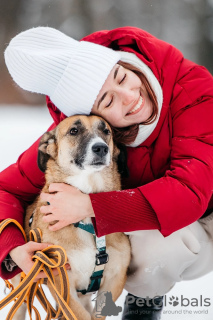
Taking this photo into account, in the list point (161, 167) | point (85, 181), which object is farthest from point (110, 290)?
point (161, 167)

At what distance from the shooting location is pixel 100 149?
2.10 metres

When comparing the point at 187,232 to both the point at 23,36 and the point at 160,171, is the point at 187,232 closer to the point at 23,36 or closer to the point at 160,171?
the point at 160,171

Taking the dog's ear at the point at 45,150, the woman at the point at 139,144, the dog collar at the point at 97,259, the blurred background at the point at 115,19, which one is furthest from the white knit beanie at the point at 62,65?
the blurred background at the point at 115,19

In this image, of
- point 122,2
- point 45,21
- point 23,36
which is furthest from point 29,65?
point 122,2

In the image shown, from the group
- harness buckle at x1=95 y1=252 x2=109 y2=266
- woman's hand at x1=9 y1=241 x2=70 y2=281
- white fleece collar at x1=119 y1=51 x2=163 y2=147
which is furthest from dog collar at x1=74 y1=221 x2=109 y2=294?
white fleece collar at x1=119 y1=51 x2=163 y2=147

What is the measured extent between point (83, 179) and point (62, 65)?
1.93ft

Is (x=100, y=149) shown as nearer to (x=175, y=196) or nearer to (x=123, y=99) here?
(x=123, y=99)

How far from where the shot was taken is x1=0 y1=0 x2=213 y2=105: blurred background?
25.3 feet

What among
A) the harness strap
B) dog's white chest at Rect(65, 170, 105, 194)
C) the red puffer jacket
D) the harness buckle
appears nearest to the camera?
the harness strap

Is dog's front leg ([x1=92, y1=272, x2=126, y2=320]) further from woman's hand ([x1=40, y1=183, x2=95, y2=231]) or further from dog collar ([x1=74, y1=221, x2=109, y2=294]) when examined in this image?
woman's hand ([x1=40, y1=183, x2=95, y2=231])

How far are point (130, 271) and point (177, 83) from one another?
1.02m

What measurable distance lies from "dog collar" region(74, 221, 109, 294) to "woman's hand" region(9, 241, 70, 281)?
0.47 feet

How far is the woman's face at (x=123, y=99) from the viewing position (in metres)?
2.07

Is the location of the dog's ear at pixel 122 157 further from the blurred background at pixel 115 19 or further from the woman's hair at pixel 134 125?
the blurred background at pixel 115 19
